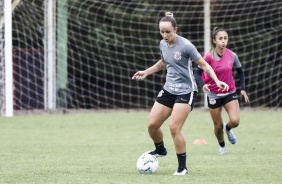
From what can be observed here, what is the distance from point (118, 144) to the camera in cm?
1374

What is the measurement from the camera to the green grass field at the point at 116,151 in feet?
29.4

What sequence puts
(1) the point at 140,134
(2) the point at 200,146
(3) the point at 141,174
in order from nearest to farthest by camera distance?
1. (3) the point at 141,174
2. (2) the point at 200,146
3. (1) the point at 140,134

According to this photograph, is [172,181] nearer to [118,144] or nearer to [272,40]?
[118,144]

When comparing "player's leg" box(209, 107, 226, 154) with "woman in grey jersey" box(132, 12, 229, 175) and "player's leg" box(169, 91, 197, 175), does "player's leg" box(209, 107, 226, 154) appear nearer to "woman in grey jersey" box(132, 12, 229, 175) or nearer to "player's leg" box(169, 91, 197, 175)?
"woman in grey jersey" box(132, 12, 229, 175)

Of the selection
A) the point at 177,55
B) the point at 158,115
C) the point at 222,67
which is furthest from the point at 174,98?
the point at 222,67

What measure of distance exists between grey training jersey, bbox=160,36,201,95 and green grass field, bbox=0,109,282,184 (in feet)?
3.37

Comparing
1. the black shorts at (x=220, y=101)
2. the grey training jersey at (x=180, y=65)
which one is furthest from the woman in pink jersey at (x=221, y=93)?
the grey training jersey at (x=180, y=65)

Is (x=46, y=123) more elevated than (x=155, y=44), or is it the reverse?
(x=155, y=44)

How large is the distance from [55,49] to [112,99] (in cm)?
296

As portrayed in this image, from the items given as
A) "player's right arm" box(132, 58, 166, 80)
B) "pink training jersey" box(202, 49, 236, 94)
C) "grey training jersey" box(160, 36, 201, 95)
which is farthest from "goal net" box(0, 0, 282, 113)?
"grey training jersey" box(160, 36, 201, 95)

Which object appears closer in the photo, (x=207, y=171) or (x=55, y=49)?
(x=207, y=171)

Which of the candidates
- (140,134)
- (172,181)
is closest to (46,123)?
(140,134)

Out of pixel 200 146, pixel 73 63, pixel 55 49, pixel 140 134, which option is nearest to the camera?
pixel 200 146

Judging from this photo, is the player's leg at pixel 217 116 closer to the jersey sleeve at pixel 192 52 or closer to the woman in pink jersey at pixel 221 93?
the woman in pink jersey at pixel 221 93
